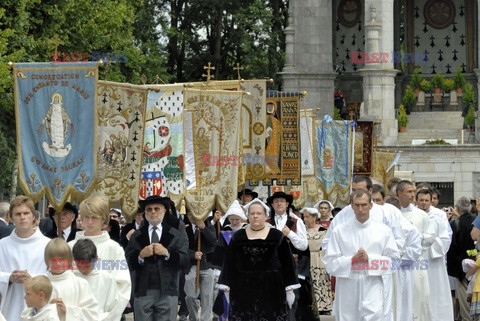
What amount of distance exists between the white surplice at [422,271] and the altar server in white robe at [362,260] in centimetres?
299

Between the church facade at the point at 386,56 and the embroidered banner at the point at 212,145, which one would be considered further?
the church facade at the point at 386,56

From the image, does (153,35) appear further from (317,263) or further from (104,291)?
(104,291)

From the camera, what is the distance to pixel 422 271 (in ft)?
72.2

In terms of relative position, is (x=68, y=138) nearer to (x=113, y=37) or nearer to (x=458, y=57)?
(x=113, y=37)

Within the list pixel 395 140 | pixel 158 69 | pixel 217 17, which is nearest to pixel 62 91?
pixel 395 140

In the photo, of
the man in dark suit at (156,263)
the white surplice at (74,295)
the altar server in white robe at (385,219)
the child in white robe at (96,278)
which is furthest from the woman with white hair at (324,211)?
the white surplice at (74,295)

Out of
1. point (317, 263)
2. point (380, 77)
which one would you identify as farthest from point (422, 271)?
point (380, 77)

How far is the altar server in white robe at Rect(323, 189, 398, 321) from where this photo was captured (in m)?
18.4

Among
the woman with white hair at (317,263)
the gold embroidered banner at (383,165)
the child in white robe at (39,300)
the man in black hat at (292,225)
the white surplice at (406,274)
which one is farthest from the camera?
the gold embroidered banner at (383,165)

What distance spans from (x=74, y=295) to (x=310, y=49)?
1680 inches

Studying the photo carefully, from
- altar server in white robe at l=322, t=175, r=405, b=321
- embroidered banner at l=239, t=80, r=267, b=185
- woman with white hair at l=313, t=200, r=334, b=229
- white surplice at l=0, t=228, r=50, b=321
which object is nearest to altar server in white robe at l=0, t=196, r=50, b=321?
white surplice at l=0, t=228, r=50, b=321

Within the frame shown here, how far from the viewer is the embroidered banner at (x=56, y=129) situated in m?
18.5

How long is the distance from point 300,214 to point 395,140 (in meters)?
25.3

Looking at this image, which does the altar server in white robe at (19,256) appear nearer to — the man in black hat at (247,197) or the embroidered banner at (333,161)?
the man in black hat at (247,197)
